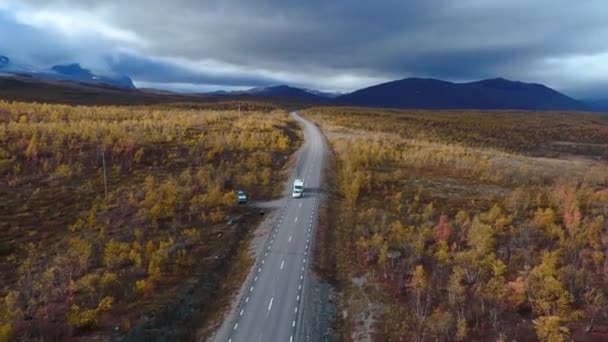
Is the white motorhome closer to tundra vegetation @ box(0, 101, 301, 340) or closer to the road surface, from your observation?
the road surface

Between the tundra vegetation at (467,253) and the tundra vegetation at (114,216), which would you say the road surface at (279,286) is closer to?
the tundra vegetation at (467,253)

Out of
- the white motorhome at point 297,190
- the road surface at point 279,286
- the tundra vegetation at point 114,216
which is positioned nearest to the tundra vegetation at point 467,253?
the road surface at point 279,286

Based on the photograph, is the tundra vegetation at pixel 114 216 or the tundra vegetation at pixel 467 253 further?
the tundra vegetation at pixel 114 216

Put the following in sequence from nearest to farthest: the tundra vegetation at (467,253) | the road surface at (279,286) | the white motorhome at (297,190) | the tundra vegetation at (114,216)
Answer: the tundra vegetation at (467,253) < the road surface at (279,286) < the tundra vegetation at (114,216) < the white motorhome at (297,190)

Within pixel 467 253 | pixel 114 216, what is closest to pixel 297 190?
pixel 114 216

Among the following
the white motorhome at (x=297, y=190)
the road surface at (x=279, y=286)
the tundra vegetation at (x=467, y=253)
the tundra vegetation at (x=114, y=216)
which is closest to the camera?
the tundra vegetation at (x=467, y=253)

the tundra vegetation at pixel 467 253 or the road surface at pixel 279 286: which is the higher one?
the tundra vegetation at pixel 467 253

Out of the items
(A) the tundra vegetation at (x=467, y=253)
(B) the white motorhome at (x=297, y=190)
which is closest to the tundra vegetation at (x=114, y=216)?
(B) the white motorhome at (x=297, y=190)
